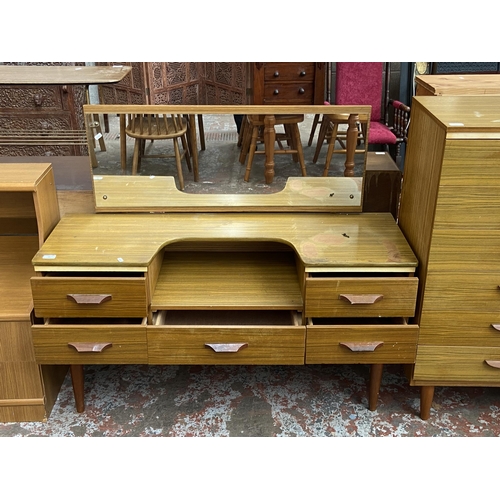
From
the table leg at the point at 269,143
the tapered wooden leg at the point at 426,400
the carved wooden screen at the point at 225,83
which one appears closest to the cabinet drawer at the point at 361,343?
the tapered wooden leg at the point at 426,400

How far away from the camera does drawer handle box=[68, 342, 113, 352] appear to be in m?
1.98

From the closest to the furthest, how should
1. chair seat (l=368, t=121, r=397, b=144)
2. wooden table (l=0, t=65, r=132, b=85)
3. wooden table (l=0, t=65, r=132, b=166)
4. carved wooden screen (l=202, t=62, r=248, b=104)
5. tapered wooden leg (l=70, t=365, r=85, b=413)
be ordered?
1. tapered wooden leg (l=70, t=365, r=85, b=413)
2. wooden table (l=0, t=65, r=132, b=166)
3. wooden table (l=0, t=65, r=132, b=85)
4. chair seat (l=368, t=121, r=397, b=144)
5. carved wooden screen (l=202, t=62, r=248, b=104)

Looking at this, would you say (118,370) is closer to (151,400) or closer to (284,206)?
(151,400)

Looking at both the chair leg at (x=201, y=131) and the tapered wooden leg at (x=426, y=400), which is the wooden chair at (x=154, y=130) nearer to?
the chair leg at (x=201, y=131)

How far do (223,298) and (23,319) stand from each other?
2.25ft

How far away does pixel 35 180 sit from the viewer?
6.68 ft

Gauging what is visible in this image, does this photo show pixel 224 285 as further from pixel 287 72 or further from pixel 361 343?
pixel 287 72

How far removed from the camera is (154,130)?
2.17 metres

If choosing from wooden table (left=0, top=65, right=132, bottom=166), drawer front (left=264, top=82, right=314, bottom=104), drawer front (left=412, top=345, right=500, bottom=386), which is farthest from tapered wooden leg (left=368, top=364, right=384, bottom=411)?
drawer front (left=264, top=82, right=314, bottom=104)

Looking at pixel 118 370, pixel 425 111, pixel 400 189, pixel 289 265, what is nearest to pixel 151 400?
pixel 118 370

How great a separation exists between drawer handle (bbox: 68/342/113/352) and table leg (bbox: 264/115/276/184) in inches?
33.4

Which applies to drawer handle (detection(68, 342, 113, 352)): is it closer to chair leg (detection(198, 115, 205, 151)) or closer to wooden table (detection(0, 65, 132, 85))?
chair leg (detection(198, 115, 205, 151))

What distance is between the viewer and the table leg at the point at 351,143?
2.15 metres

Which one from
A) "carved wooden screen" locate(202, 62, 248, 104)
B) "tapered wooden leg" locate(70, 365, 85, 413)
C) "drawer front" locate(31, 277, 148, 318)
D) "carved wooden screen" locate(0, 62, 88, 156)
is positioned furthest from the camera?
"carved wooden screen" locate(202, 62, 248, 104)
